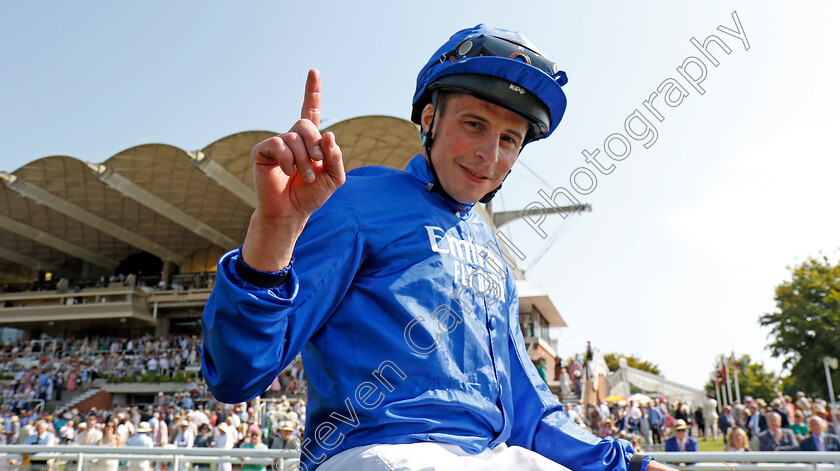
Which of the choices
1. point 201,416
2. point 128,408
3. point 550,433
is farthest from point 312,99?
point 128,408

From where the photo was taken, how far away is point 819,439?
26.5 ft

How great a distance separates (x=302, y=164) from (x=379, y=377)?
0.53 meters

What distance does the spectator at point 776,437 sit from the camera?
8805mm

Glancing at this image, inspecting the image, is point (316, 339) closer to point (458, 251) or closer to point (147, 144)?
point (458, 251)

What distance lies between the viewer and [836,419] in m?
9.10

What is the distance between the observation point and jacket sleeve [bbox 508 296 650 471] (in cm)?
163

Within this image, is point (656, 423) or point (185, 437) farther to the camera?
point (656, 423)

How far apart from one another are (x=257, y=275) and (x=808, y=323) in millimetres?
29621

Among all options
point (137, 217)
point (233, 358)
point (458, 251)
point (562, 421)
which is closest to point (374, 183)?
point (458, 251)

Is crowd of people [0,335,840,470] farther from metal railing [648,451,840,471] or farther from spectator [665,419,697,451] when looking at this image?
metal railing [648,451,840,471]

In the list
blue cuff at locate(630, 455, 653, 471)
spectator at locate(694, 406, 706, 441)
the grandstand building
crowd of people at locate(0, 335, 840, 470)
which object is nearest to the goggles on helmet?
blue cuff at locate(630, 455, 653, 471)

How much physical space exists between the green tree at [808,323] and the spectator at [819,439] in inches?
782

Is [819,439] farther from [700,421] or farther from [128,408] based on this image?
[128,408]

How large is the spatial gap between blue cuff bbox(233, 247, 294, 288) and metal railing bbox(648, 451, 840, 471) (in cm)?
240
